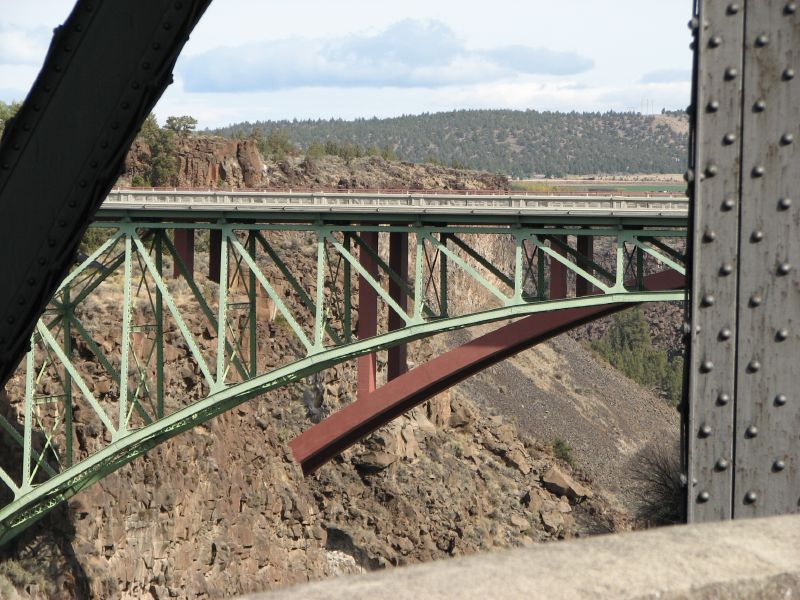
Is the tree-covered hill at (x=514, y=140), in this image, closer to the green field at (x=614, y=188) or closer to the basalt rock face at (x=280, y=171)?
the basalt rock face at (x=280, y=171)

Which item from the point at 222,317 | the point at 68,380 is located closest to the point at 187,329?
the point at 222,317

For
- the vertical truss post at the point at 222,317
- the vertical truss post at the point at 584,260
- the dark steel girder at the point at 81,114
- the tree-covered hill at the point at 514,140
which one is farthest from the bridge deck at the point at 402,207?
the tree-covered hill at the point at 514,140

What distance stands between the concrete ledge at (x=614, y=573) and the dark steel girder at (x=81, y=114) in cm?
341

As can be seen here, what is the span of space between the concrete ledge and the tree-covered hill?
16352 centimetres

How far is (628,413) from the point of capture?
70.1 metres

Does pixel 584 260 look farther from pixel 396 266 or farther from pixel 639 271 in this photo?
pixel 396 266

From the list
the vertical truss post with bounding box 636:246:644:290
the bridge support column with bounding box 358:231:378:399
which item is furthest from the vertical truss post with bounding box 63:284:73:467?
the vertical truss post with bounding box 636:246:644:290

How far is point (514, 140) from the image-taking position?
612ft

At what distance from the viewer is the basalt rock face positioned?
55.0 m

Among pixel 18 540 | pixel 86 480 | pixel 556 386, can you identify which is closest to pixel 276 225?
pixel 86 480

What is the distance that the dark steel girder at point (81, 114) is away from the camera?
17.9 feet

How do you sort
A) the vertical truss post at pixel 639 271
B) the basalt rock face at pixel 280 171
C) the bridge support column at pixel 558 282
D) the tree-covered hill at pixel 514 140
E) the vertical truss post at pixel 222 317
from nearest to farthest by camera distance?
the vertical truss post at pixel 639 271 < the vertical truss post at pixel 222 317 < the bridge support column at pixel 558 282 < the basalt rock face at pixel 280 171 < the tree-covered hill at pixel 514 140

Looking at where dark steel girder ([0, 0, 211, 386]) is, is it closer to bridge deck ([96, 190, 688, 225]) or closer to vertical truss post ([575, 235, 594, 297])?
vertical truss post ([575, 235, 594, 297])

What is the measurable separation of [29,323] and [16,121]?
965mm
